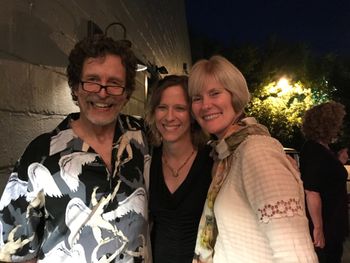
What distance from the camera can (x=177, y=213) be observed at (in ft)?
6.63

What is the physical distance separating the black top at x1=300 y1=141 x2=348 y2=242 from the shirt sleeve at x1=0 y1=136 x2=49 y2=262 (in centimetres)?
251

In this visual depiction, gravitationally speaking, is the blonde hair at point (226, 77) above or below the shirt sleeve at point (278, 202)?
above

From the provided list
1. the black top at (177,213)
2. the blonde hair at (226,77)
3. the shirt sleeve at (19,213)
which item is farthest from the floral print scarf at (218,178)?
the shirt sleeve at (19,213)

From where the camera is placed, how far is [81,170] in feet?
5.20

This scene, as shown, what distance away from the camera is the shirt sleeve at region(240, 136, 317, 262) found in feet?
4.46

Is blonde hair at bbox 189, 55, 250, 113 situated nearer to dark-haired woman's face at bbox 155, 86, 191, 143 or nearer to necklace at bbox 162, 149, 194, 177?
dark-haired woman's face at bbox 155, 86, 191, 143

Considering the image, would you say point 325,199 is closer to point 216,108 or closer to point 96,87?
point 216,108

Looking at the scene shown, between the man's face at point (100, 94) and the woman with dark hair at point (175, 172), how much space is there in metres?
0.45

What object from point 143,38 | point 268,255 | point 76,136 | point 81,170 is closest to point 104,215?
point 81,170

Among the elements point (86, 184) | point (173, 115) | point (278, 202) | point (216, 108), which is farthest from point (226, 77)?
point (86, 184)

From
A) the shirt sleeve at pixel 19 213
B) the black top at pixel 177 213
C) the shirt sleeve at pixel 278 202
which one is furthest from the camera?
the black top at pixel 177 213

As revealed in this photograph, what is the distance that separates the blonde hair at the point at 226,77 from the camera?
1.82 m

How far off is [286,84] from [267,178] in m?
17.4

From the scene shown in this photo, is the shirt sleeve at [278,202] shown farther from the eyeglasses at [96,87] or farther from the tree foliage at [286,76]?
the tree foliage at [286,76]
